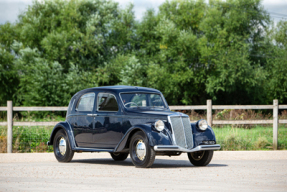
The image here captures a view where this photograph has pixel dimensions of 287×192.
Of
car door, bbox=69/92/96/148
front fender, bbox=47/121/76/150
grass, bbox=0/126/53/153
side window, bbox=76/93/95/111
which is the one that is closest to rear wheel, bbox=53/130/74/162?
front fender, bbox=47/121/76/150

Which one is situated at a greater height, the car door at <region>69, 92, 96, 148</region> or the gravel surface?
the car door at <region>69, 92, 96, 148</region>

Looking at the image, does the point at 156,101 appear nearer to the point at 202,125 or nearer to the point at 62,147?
the point at 202,125

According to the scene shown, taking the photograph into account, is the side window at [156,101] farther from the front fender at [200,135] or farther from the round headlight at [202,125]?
the round headlight at [202,125]

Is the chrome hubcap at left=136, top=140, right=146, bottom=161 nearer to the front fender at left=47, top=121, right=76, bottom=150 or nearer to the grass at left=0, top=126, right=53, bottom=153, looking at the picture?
the front fender at left=47, top=121, right=76, bottom=150

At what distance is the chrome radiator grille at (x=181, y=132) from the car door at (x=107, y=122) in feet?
4.45

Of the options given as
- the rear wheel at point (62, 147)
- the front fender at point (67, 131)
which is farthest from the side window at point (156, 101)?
the rear wheel at point (62, 147)

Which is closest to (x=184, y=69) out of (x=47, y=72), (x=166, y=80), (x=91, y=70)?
(x=166, y=80)

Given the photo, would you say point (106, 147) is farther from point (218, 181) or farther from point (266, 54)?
point (266, 54)

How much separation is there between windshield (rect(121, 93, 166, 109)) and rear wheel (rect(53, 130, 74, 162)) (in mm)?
1967

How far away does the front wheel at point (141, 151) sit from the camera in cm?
952

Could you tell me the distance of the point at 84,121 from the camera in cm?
1130

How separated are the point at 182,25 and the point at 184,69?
5841 millimetres

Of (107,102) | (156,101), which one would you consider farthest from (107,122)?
(156,101)

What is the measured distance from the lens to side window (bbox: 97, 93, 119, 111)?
10.9 meters
